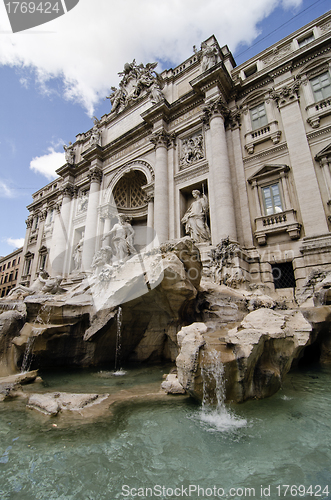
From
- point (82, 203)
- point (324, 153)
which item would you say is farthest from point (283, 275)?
point (82, 203)

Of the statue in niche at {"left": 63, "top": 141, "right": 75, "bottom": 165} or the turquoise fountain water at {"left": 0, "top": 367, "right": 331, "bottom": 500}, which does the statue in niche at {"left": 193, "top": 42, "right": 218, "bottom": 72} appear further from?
the turquoise fountain water at {"left": 0, "top": 367, "right": 331, "bottom": 500}

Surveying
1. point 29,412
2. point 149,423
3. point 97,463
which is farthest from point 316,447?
point 29,412

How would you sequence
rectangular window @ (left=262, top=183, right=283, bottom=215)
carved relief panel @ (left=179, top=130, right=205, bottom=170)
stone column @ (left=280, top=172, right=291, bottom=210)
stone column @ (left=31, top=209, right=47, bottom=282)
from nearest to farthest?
stone column @ (left=280, top=172, right=291, bottom=210) → rectangular window @ (left=262, top=183, right=283, bottom=215) → carved relief panel @ (left=179, top=130, right=205, bottom=170) → stone column @ (left=31, top=209, right=47, bottom=282)

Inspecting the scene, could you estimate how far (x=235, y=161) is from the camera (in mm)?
12922

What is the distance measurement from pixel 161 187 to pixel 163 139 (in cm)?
335

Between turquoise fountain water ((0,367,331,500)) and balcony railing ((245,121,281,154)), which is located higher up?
balcony railing ((245,121,281,154))

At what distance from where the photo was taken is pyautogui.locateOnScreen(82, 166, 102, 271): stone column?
17062mm

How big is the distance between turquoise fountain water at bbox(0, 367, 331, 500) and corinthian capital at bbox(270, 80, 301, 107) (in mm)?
12928

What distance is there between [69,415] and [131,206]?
16824mm

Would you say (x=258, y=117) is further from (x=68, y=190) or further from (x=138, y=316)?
(x=68, y=190)

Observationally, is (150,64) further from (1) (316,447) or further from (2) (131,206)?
(1) (316,447)

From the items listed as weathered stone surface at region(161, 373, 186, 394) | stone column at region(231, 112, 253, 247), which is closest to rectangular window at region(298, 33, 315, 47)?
stone column at region(231, 112, 253, 247)

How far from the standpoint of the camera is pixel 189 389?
343cm

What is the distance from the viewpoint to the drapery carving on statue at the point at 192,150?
14219 millimetres
